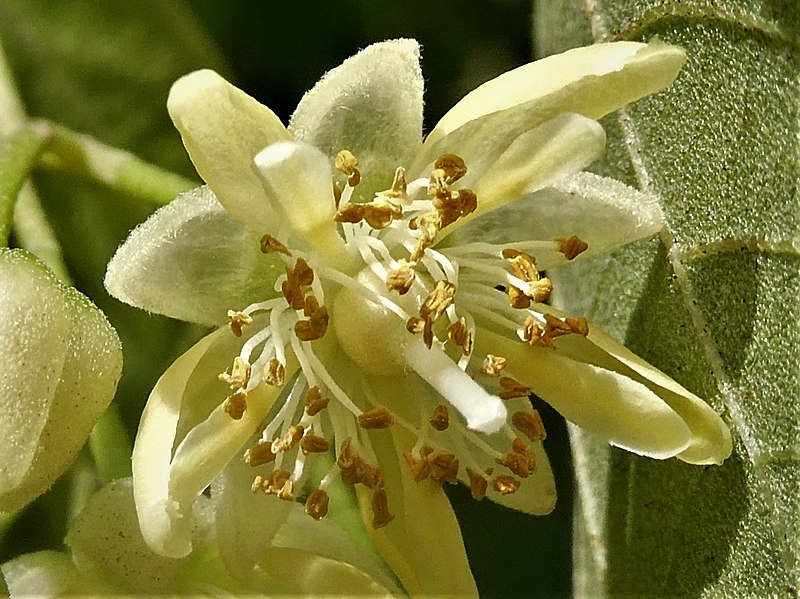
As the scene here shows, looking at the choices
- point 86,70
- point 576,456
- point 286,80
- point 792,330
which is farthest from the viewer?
point 286,80

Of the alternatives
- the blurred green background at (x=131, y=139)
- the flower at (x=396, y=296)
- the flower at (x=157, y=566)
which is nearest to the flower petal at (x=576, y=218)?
the flower at (x=396, y=296)

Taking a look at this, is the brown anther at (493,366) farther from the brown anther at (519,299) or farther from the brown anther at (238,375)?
the brown anther at (238,375)

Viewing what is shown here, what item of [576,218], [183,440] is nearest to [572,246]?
[576,218]

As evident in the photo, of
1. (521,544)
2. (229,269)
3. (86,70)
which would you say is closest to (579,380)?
(229,269)

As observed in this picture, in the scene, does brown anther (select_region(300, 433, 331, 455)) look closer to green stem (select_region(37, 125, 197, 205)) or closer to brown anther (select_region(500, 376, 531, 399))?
brown anther (select_region(500, 376, 531, 399))

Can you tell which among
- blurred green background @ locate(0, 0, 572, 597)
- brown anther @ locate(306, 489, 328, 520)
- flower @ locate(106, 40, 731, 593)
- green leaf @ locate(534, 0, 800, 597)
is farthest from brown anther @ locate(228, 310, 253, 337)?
blurred green background @ locate(0, 0, 572, 597)

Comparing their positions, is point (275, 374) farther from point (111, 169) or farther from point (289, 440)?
point (111, 169)

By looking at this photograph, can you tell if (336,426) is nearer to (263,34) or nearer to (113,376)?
(113,376)
